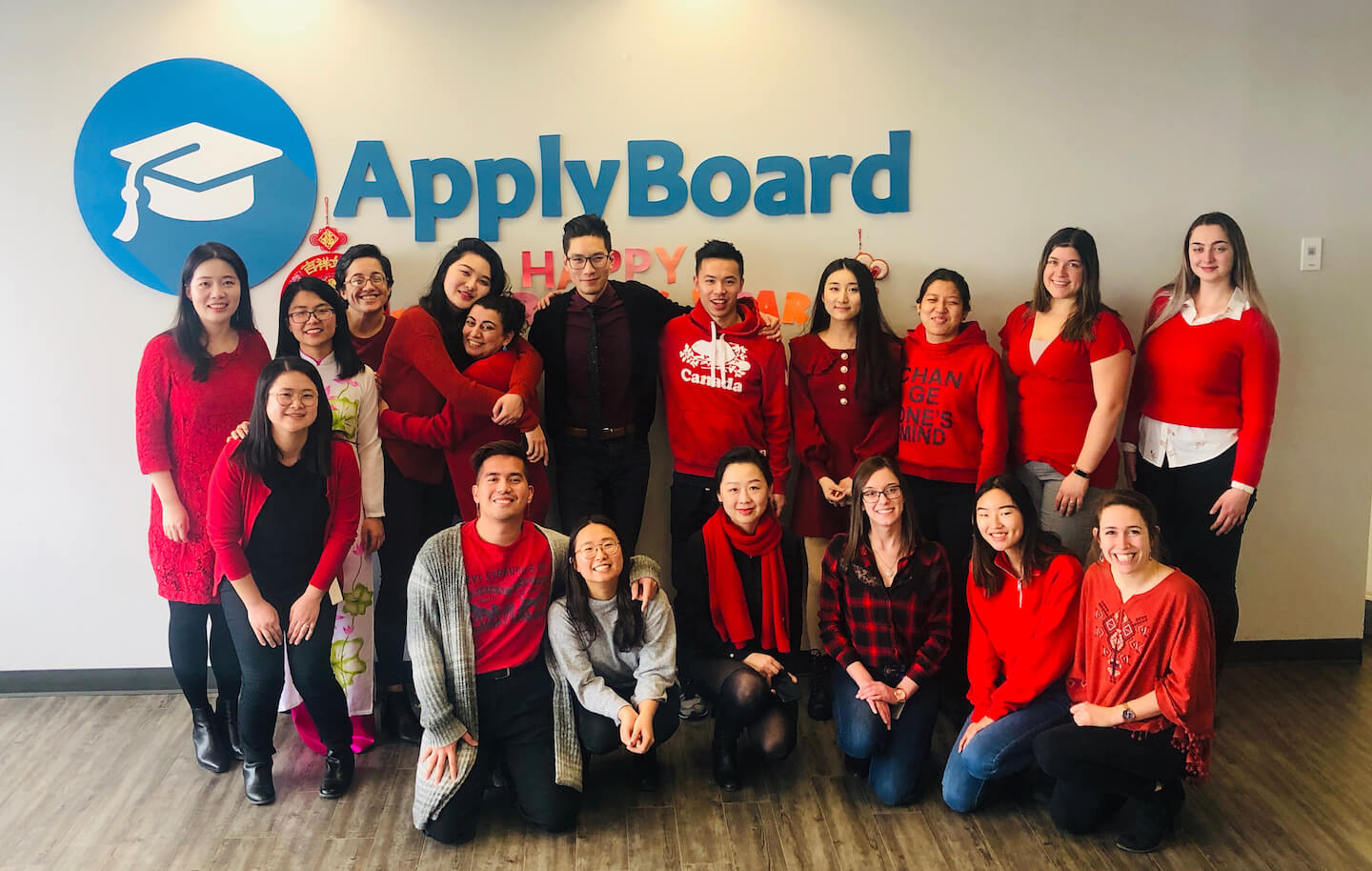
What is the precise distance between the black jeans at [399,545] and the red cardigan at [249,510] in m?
0.32

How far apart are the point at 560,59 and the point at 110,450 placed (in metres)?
1.94

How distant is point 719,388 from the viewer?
9.37 ft

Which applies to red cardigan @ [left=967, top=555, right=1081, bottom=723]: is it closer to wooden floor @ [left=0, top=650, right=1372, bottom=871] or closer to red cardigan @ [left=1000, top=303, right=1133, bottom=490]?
wooden floor @ [left=0, top=650, right=1372, bottom=871]

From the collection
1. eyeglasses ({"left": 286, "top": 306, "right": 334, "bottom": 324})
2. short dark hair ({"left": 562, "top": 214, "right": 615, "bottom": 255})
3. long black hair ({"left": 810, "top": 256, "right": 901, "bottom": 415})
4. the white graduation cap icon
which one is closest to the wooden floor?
long black hair ({"left": 810, "top": 256, "right": 901, "bottom": 415})

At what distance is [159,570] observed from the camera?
8.44ft

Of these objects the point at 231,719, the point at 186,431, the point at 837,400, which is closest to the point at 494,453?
the point at 186,431

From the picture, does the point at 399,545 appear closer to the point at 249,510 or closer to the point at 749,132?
the point at 249,510

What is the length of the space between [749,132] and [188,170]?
178cm

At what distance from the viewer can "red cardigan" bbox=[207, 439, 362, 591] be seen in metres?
2.34

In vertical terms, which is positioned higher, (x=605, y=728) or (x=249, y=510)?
(x=249, y=510)

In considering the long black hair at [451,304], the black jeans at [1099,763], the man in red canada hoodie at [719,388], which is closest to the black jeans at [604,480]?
the man in red canada hoodie at [719,388]

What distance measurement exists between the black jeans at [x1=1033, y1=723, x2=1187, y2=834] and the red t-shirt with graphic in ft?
4.18

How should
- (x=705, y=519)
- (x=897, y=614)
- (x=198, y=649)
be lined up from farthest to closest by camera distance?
(x=705, y=519) < (x=198, y=649) < (x=897, y=614)

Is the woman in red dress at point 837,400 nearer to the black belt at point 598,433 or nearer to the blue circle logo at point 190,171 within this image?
the black belt at point 598,433
